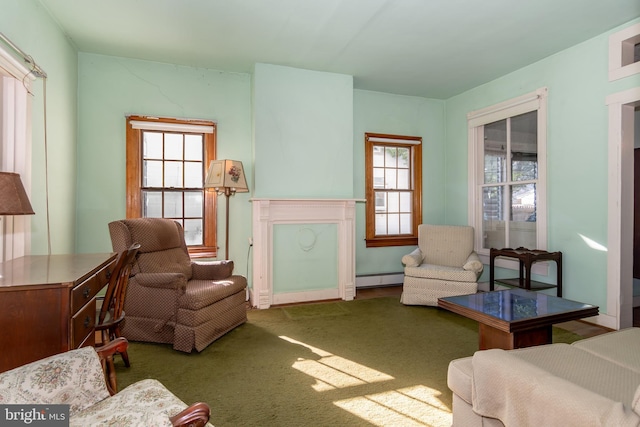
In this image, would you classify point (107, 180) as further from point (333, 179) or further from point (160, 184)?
point (333, 179)

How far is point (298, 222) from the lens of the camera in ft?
13.5

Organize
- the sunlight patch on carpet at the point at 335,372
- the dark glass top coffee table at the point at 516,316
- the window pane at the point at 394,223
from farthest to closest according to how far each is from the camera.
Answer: the window pane at the point at 394,223 → the sunlight patch on carpet at the point at 335,372 → the dark glass top coffee table at the point at 516,316

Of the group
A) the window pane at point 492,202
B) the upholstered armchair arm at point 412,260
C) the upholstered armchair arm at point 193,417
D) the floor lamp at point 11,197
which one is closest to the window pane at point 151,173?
the floor lamp at point 11,197

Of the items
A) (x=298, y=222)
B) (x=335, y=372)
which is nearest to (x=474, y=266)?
(x=298, y=222)

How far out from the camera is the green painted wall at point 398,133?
4.85 meters

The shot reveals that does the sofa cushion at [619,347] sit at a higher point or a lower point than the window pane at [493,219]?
lower

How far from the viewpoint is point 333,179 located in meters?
4.29

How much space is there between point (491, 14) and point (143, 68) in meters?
3.61

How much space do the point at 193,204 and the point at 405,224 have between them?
9.94 feet

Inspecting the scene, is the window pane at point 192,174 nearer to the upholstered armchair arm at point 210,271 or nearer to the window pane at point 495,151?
the upholstered armchair arm at point 210,271

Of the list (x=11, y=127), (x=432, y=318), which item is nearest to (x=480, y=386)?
(x=432, y=318)

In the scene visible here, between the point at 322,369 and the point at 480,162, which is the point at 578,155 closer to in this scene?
the point at 480,162

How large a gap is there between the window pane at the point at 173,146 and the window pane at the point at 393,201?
2890mm

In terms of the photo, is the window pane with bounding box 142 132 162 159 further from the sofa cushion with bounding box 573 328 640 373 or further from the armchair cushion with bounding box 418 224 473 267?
the sofa cushion with bounding box 573 328 640 373
